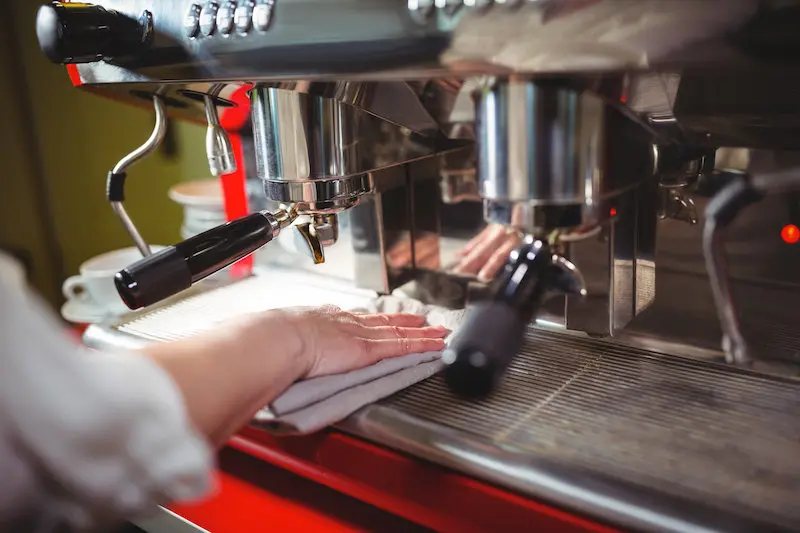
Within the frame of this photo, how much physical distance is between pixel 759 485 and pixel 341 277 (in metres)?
0.43

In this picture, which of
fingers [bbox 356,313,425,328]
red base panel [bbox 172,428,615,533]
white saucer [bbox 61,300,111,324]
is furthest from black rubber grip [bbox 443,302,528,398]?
white saucer [bbox 61,300,111,324]

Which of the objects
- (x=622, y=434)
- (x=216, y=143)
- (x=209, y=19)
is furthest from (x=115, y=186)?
(x=622, y=434)

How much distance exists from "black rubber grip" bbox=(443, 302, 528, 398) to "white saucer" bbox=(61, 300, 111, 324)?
1.81ft

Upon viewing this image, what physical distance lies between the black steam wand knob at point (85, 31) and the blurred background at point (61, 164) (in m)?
0.59

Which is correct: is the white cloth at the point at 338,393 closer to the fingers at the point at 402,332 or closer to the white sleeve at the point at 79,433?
the fingers at the point at 402,332

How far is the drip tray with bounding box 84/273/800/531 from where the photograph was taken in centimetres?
37

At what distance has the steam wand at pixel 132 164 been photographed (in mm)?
Result: 620

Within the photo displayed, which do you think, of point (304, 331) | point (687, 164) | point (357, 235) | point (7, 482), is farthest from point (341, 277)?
point (7, 482)

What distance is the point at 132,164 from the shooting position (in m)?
0.66

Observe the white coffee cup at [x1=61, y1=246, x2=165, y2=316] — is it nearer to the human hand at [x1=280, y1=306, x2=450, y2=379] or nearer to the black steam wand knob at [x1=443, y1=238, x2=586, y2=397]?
the human hand at [x1=280, y1=306, x2=450, y2=379]

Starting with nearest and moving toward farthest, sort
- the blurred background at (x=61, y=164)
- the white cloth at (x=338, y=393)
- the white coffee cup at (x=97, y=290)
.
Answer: the white cloth at (x=338, y=393) → the white coffee cup at (x=97, y=290) → the blurred background at (x=61, y=164)

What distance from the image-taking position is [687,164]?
50 centimetres

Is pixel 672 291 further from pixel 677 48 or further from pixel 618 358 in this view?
pixel 677 48

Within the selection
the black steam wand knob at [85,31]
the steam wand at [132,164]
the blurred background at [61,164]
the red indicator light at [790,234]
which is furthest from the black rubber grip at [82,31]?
the blurred background at [61,164]
